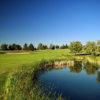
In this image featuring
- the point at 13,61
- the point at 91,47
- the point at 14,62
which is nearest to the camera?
the point at 14,62

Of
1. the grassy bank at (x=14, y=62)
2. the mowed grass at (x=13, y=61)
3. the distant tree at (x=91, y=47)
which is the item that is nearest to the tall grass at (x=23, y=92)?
the grassy bank at (x=14, y=62)

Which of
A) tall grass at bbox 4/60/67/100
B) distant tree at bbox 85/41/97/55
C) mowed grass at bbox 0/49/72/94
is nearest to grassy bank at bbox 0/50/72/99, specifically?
mowed grass at bbox 0/49/72/94

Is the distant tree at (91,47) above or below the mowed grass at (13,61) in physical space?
above

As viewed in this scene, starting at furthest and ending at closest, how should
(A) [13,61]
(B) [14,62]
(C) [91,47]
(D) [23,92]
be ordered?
(C) [91,47]
(A) [13,61]
(B) [14,62]
(D) [23,92]

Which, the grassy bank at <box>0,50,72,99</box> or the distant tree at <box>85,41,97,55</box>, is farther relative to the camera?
the distant tree at <box>85,41,97,55</box>

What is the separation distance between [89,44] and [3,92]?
167 ft

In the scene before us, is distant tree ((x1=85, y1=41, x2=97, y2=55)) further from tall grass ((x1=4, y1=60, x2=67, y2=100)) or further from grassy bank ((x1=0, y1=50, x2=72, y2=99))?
tall grass ((x1=4, y1=60, x2=67, y2=100))

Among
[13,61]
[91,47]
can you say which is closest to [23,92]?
[13,61]

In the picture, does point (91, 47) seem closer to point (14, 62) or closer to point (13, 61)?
point (13, 61)

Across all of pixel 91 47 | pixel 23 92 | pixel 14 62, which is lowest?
pixel 23 92

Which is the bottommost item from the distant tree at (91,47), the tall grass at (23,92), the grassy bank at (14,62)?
the tall grass at (23,92)

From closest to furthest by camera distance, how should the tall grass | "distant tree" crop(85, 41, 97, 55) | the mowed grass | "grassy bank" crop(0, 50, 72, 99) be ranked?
the tall grass
"grassy bank" crop(0, 50, 72, 99)
the mowed grass
"distant tree" crop(85, 41, 97, 55)

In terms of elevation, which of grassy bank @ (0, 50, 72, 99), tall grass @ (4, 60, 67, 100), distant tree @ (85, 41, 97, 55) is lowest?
tall grass @ (4, 60, 67, 100)

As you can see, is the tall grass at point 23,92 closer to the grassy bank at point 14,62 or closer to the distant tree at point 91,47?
the grassy bank at point 14,62
